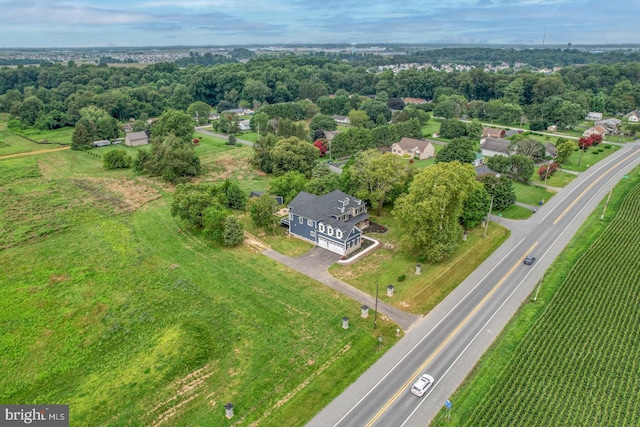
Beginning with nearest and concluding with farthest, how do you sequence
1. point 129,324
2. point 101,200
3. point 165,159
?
point 129,324 < point 101,200 < point 165,159

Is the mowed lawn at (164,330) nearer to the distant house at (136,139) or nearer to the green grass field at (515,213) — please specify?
the green grass field at (515,213)

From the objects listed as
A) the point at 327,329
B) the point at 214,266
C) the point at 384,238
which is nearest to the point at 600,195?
the point at 384,238

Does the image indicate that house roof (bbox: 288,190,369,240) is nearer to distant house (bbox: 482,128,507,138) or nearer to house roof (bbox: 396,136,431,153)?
house roof (bbox: 396,136,431,153)

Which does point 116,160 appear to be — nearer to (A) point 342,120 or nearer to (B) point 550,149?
(A) point 342,120

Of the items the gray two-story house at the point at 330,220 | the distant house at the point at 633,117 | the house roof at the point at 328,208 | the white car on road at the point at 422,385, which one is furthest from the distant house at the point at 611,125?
the white car on road at the point at 422,385

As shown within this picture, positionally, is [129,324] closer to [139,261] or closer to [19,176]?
[139,261]

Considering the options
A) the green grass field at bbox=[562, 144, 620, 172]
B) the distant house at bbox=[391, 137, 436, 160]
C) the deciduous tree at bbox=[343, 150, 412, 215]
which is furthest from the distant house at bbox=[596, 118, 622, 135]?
the deciduous tree at bbox=[343, 150, 412, 215]
